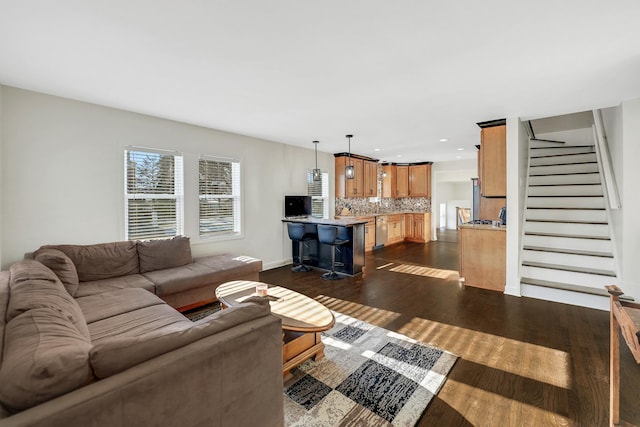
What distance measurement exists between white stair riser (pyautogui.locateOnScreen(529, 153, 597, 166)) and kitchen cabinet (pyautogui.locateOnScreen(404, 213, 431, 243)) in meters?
3.28

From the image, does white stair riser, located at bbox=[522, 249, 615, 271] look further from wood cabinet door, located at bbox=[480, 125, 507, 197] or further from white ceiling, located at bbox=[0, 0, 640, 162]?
white ceiling, located at bbox=[0, 0, 640, 162]

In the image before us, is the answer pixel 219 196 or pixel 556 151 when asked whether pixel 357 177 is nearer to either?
pixel 219 196

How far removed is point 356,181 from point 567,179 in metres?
4.17

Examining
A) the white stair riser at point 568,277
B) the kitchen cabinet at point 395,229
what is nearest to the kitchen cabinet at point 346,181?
the kitchen cabinet at point 395,229

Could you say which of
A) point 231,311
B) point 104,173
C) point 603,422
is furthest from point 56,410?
point 104,173

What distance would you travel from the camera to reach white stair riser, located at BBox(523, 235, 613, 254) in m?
3.97

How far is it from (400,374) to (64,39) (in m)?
3.54

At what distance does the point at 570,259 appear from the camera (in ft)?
13.2

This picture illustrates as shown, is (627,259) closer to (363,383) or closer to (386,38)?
(363,383)

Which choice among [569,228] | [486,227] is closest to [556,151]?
[569,228]

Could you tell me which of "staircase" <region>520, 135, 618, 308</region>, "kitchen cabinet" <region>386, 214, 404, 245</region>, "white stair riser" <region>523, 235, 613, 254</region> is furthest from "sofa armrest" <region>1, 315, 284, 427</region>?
"kitchen cabinet" <region>386, 214, 404, 245</region>

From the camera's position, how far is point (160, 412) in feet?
3.60

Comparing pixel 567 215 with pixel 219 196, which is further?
pixel 219 196

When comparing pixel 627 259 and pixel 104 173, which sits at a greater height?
pixel 104 173
